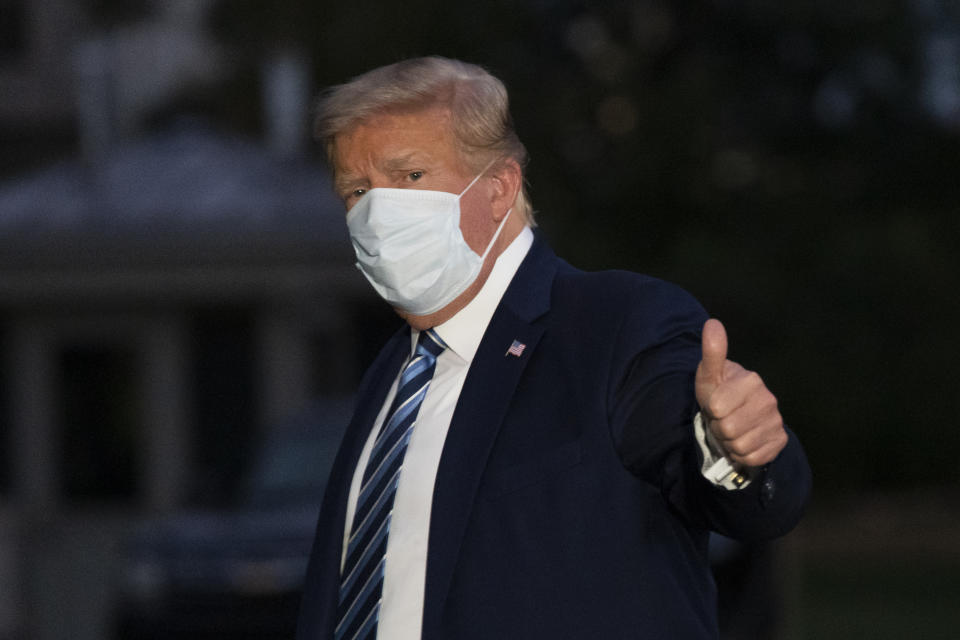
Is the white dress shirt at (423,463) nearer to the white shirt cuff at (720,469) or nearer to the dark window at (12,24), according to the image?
the white shirt cuff at (720,469)

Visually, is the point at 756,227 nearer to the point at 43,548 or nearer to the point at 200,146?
the point at 200,146

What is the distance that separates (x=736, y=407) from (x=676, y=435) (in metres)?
0.22

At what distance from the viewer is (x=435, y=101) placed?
2.76 metres

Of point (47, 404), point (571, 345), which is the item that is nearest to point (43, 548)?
point (47, 404)

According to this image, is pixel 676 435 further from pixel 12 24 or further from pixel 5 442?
pixel 12 24

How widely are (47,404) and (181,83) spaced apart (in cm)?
679

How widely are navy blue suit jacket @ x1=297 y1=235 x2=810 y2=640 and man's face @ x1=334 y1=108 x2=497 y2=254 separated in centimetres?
36

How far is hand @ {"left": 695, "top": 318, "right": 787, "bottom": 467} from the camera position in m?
2.18

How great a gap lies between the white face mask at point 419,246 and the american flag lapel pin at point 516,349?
0.74ft

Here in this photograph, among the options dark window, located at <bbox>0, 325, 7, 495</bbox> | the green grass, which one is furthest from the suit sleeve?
dark window, located at <bbox>0, 325, 7, 495</bbox>

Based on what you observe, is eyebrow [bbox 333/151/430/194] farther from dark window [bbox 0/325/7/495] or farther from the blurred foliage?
dark window [bbox 0/325/7/495]

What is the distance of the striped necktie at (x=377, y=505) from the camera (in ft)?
8.69

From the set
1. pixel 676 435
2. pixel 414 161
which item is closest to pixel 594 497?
pixel 676 435

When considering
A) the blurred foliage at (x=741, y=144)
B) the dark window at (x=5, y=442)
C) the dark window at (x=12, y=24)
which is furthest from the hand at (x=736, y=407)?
the dark window at (x=12, y=24)
